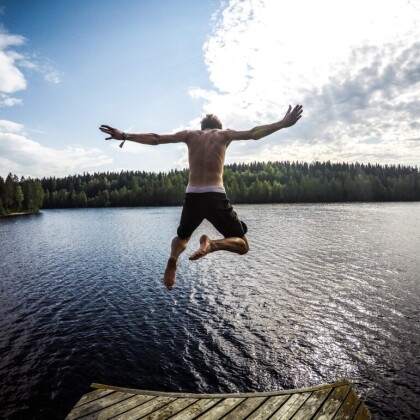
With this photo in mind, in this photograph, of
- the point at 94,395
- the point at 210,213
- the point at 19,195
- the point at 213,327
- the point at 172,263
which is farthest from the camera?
the point at 19,195

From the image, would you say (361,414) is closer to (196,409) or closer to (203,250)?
(196,409)

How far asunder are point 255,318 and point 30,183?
142728 millimetres

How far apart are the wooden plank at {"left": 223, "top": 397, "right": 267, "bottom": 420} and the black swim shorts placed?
25.6 ft

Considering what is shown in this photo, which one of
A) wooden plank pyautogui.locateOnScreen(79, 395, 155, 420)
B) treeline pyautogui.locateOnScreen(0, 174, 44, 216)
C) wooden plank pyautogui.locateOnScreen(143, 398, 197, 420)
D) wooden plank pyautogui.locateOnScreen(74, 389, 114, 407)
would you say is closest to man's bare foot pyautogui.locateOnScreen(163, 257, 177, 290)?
wooden plank pyautogui.locateOnScreen(143, 398, 197, 420)

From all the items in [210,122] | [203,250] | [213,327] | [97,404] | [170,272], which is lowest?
[213,327]

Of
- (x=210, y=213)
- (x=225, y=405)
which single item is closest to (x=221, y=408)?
(x=225, y=405)

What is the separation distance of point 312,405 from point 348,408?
1223 millimetres

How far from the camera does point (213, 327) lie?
68.1 feet

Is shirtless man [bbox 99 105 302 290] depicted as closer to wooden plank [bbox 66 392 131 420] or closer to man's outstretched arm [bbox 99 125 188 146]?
man's outstretched arm [bbox 99 125 188 146]

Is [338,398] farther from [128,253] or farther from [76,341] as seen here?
[128,253]

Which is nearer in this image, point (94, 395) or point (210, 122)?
point (210, 122)

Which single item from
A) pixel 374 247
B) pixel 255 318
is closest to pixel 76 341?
pixel 255 318

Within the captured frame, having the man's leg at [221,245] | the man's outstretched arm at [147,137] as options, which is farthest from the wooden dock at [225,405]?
the man's outstretched arm at [147,137]

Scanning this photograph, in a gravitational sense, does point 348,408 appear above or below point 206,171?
below
